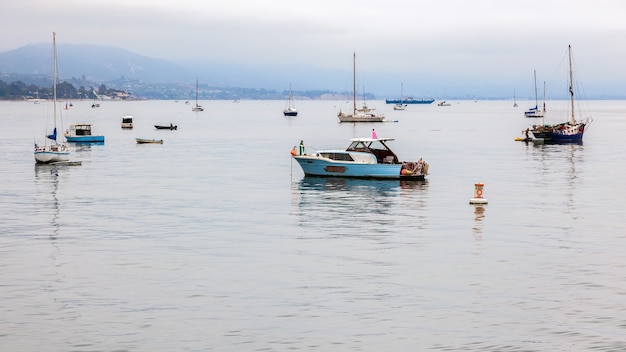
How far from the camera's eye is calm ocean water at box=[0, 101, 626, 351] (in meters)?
27.5

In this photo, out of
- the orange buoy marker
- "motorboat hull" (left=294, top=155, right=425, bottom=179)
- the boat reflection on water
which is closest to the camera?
the boat reflection on water

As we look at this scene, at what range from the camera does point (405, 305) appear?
3094 centimetres

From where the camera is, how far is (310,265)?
3791cm

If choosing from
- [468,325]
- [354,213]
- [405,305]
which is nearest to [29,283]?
[405,305]

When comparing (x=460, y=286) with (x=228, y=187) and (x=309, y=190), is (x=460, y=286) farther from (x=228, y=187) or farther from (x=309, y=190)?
(x=228, y=187)

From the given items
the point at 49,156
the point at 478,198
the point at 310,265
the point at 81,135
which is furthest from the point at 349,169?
the point at 81,135

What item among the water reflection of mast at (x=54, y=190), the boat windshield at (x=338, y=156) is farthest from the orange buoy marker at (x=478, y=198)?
the water reflection of mast at (x=54, y=190)

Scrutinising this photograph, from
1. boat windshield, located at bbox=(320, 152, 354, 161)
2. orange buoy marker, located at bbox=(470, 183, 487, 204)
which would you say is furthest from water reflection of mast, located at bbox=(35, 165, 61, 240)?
orange buoy marker, located at bbox=(470, 183, 487, 204)

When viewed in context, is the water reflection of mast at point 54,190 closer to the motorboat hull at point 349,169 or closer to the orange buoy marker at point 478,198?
the motorboat hull at point 349,169

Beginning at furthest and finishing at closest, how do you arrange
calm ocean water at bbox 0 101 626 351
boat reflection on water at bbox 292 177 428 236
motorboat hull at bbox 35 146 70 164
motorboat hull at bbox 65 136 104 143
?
motorboat hull at bbox 65 136 104 143, motorboat hull at bbox 35 146 70 164, boat reflection on water at bbox 292 177 428 236, calm ocean water at bbox 0 101 626 351

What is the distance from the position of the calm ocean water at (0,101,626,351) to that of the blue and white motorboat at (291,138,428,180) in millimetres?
1285

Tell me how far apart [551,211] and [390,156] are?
22.4 metres

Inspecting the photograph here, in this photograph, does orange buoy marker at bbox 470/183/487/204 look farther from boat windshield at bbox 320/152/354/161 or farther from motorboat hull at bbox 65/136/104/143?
motorboat hull at bbox 65/136/104/143

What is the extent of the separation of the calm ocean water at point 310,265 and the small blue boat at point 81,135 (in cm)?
5653
